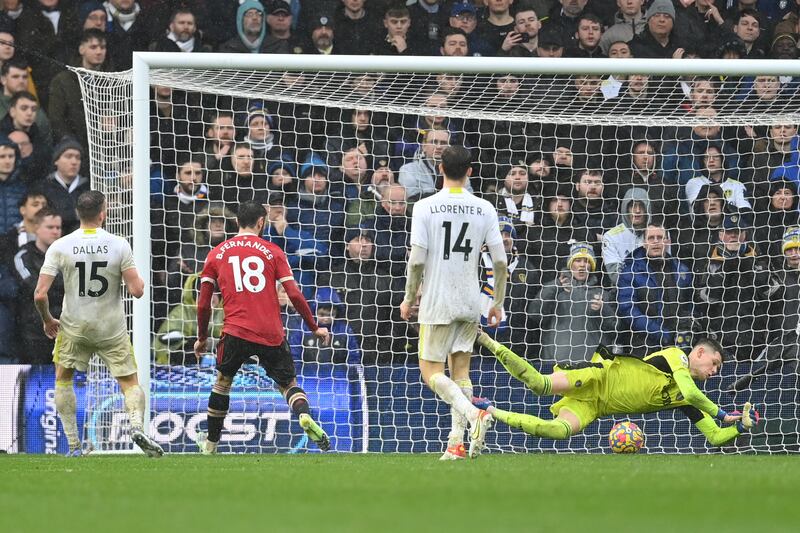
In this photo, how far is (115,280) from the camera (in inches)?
378

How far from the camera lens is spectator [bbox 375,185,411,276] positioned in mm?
12500

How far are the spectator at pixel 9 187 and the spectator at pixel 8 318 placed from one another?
0.61 m

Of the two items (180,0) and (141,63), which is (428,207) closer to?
(141,63)

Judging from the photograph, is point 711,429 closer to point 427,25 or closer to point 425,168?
point 425,168

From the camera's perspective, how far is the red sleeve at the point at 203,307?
31.6 ft

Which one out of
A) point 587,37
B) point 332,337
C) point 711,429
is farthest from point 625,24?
point 711,429

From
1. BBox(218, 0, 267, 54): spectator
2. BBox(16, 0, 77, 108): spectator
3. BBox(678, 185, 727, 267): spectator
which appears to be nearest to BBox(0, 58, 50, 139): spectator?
BBox(16, 0, 77, 108): spectator

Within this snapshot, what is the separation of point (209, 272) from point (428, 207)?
81.8 inches

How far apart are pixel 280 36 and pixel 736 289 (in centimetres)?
545

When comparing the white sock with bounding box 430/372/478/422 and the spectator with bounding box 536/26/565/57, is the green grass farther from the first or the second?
the spectator with bounding box 536/26/565/57

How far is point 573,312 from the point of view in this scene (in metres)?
12.1

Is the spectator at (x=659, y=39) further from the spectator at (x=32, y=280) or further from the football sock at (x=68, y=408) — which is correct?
the football sock at (x=68, y=408)

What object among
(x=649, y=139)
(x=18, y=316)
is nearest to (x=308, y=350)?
(x=18, y=316)

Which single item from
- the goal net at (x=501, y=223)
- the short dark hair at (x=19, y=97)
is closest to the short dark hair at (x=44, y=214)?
the goal net at (x=501, y=223)
